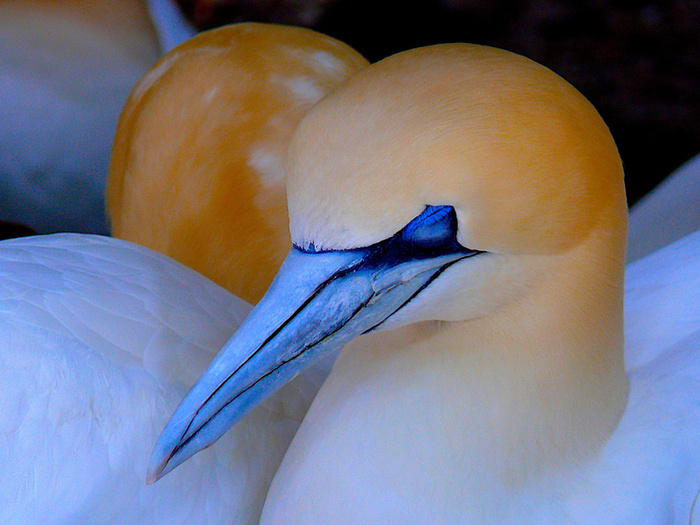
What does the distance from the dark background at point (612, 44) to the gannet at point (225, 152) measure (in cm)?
121

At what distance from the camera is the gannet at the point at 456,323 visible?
1.12m

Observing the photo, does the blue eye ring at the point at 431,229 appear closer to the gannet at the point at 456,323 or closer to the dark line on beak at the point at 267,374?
the gannet at the point at 456,323

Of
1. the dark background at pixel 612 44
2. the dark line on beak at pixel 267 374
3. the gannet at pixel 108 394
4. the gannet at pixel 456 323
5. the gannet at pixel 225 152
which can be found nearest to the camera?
the gannet at pixel 456 323

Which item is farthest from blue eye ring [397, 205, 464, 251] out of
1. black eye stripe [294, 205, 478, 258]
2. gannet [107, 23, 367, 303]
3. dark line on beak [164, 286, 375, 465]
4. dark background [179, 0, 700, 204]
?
dark background [179, 0, 700, 204]

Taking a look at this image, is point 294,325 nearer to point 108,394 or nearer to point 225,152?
point 108,394

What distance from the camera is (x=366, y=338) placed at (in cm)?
148

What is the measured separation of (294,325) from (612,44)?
107 inches

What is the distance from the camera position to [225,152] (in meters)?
2.23

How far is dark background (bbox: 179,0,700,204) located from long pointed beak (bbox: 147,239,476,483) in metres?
2.49

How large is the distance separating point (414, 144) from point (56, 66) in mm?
2343

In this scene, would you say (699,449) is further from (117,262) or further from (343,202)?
(117,262)

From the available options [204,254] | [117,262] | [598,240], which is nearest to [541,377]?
[598,240]

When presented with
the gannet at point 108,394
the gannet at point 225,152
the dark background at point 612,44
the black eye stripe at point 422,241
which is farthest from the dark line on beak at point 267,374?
the dark background at point 612,44

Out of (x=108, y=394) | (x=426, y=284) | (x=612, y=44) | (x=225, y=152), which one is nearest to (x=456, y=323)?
(x=426, y=284)
